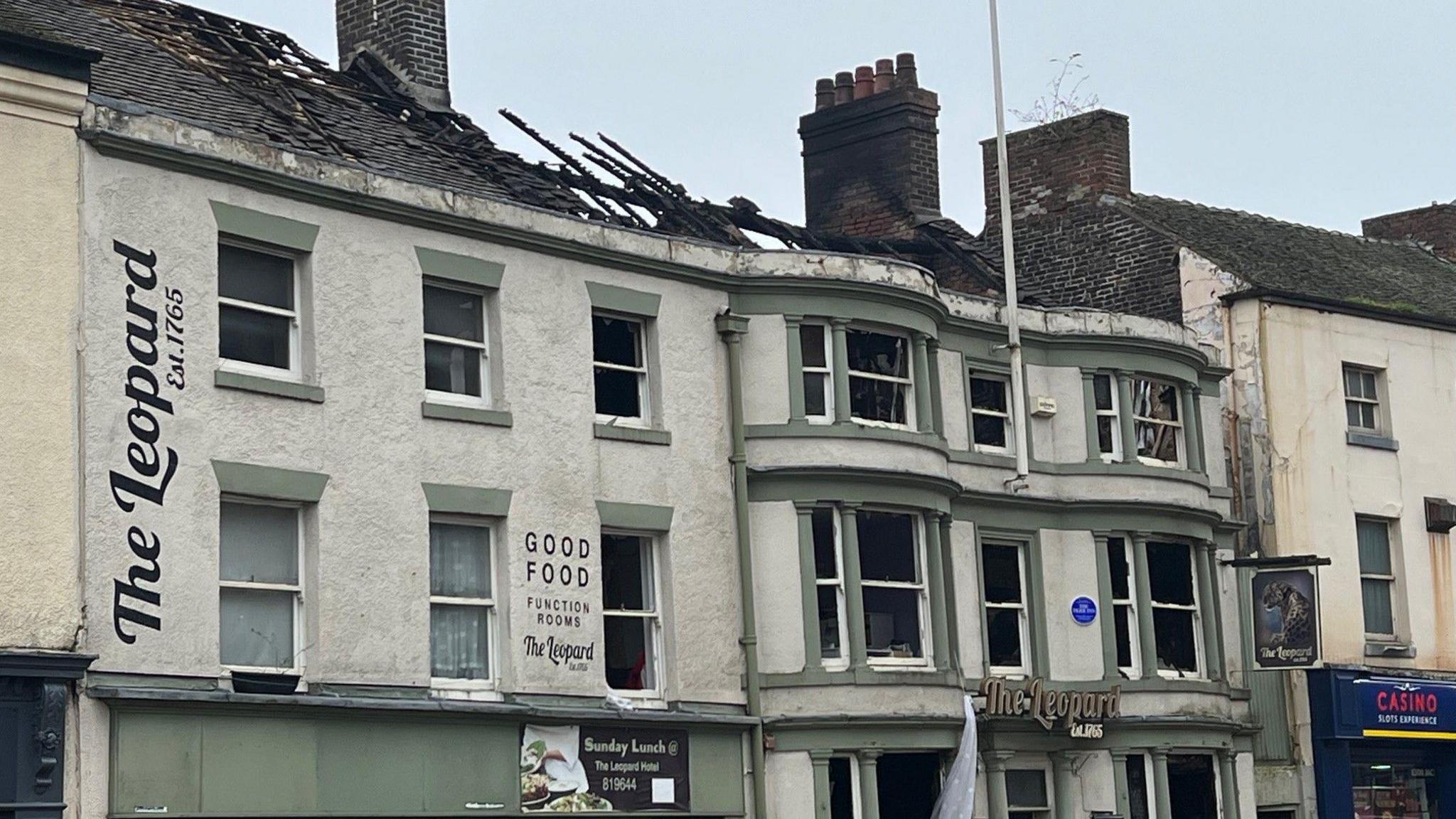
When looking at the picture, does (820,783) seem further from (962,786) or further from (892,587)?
(892,587)

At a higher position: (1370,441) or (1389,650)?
(1370,441)

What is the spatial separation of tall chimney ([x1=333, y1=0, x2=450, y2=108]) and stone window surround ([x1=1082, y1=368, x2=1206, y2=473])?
9.90 metres

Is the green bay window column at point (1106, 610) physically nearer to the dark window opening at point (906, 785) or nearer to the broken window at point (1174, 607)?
the broken window at point (1174, 607)

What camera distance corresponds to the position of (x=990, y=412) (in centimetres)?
3209

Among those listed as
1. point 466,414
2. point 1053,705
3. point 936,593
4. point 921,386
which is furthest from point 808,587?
point 466,414

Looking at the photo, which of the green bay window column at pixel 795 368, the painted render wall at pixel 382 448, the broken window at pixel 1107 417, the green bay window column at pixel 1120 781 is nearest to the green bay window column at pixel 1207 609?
the broken window at pixel 1107 417

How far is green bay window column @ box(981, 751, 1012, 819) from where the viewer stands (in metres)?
30.6

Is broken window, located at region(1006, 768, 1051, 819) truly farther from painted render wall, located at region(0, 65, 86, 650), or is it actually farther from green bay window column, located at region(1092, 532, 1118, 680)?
painted render wall, located at region(0, 65, 86, 650)

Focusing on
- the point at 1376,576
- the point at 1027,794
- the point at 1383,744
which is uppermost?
the point at 1376,576

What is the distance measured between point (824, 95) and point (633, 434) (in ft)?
43.6

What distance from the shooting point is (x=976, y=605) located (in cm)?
3100

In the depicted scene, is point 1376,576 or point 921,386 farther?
point 1376,576

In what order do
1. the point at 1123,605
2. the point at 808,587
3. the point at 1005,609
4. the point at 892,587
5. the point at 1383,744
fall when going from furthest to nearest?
the point at 1383,744, the point at 1123,605, the point at 1005,609, the point at 892,587, the point at 808,587

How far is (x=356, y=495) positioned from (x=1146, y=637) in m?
12.9
